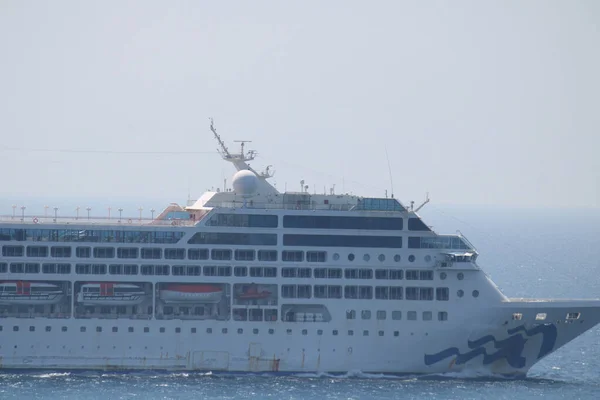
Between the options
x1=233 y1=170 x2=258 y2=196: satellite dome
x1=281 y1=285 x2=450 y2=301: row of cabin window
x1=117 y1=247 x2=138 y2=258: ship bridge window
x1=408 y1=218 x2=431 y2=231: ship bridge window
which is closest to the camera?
x1=117 y1=247 x2=138 y2=258: ship bridge window

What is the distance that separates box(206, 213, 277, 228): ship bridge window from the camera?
160 ft

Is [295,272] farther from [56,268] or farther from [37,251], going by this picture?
[37,251]

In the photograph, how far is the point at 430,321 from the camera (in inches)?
1898

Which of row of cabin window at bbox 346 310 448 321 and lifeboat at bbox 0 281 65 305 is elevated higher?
lifeboat at bbox 0 281 65 305

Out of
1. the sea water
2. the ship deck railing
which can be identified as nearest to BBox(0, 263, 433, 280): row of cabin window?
the ship deck railing

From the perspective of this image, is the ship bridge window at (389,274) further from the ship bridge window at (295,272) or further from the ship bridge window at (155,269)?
the ship bridge window at (155,269)

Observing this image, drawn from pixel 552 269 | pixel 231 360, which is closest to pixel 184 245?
pixel 231 360

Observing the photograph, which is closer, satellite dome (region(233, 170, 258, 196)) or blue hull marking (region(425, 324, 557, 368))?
blue hull marking (region(425, 324, 557, 368))

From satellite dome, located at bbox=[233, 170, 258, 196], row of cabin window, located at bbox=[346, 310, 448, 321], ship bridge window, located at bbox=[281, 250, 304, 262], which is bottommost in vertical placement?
row of cabin window, located at bbox=[346, 310, 448, 321]

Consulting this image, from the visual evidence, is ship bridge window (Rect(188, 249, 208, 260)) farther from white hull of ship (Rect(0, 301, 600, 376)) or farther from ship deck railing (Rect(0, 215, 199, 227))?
white hull of ship (Rect(0, 301, 600, 376))

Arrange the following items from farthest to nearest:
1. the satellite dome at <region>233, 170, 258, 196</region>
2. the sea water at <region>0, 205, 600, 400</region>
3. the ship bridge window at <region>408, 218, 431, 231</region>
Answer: the satellite dome at <region>233, 170, 258, 196</region> < the ship bridge window at <region>408, 218, 431, 231</region> < the sea water at <region>0, 205, 600, 400</region>

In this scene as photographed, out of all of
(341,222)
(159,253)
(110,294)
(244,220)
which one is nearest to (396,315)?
(341,222)

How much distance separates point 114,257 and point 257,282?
21.6 ft

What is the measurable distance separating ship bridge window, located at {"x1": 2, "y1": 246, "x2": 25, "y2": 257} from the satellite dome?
33.3ft
